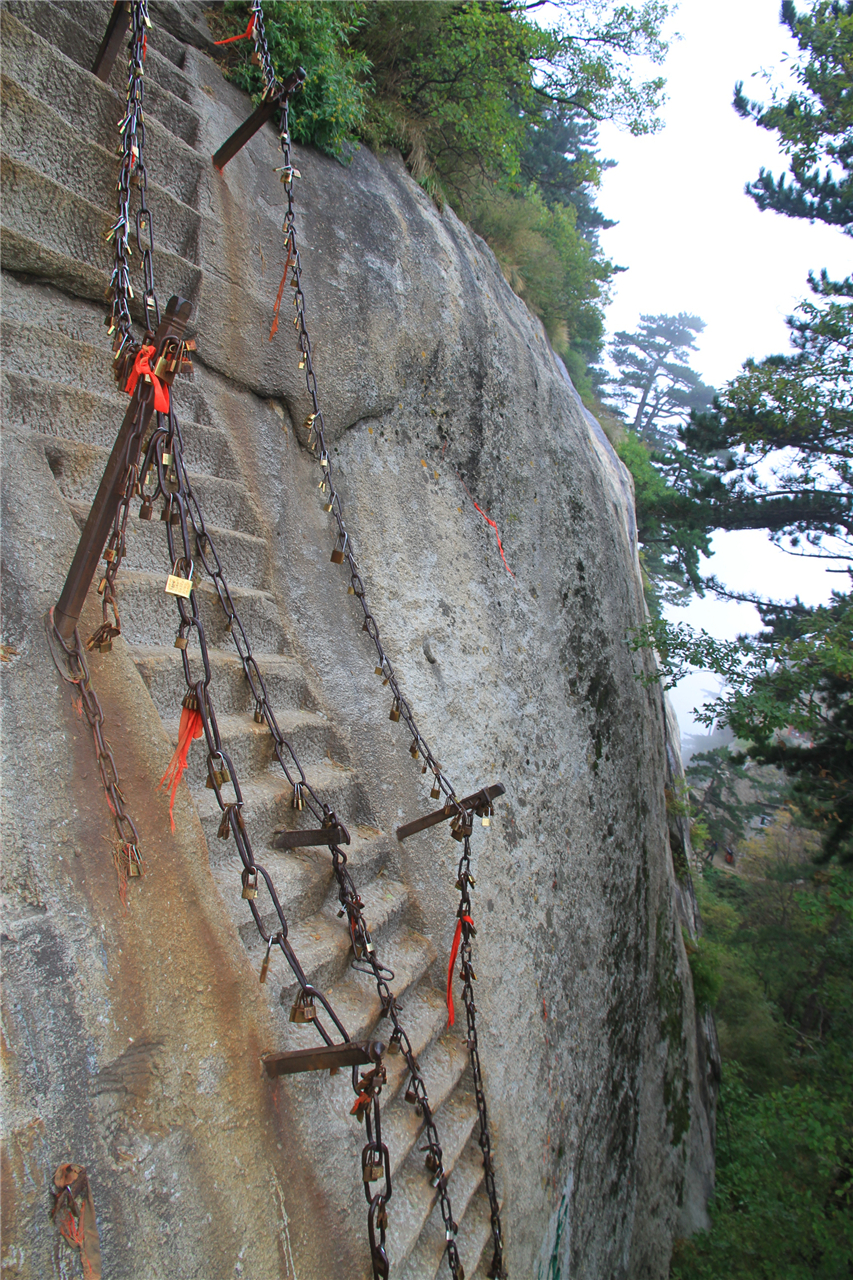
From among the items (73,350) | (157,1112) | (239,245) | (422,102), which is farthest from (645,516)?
(157,1112)

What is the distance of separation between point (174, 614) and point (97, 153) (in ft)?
8.29

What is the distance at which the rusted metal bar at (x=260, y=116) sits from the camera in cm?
394

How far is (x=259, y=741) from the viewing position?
3.23 m

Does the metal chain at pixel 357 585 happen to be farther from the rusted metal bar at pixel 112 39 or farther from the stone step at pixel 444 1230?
the rusted metal bar at pixel 112 39

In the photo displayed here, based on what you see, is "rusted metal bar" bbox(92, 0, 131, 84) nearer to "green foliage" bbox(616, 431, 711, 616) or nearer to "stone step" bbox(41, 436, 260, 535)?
"stone step" bbox(41, 436, 260, 535)

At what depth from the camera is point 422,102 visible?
21.6 feet

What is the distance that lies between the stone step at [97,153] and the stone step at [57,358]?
62cm

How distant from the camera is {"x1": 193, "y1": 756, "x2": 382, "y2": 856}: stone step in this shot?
109 inches

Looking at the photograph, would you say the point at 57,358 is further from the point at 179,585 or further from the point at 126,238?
the point at 179,585

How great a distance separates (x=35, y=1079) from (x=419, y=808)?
2.67m

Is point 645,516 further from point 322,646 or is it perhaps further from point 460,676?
point 322,646

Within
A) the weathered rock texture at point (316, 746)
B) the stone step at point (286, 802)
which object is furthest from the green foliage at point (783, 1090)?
the stone step at point (286, 802)

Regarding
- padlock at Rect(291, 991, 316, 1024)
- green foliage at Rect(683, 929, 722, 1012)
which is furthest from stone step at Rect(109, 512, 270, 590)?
green foliage at Rect(683, 929, 722, 1012)

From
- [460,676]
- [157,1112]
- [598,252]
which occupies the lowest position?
[157,1112]
